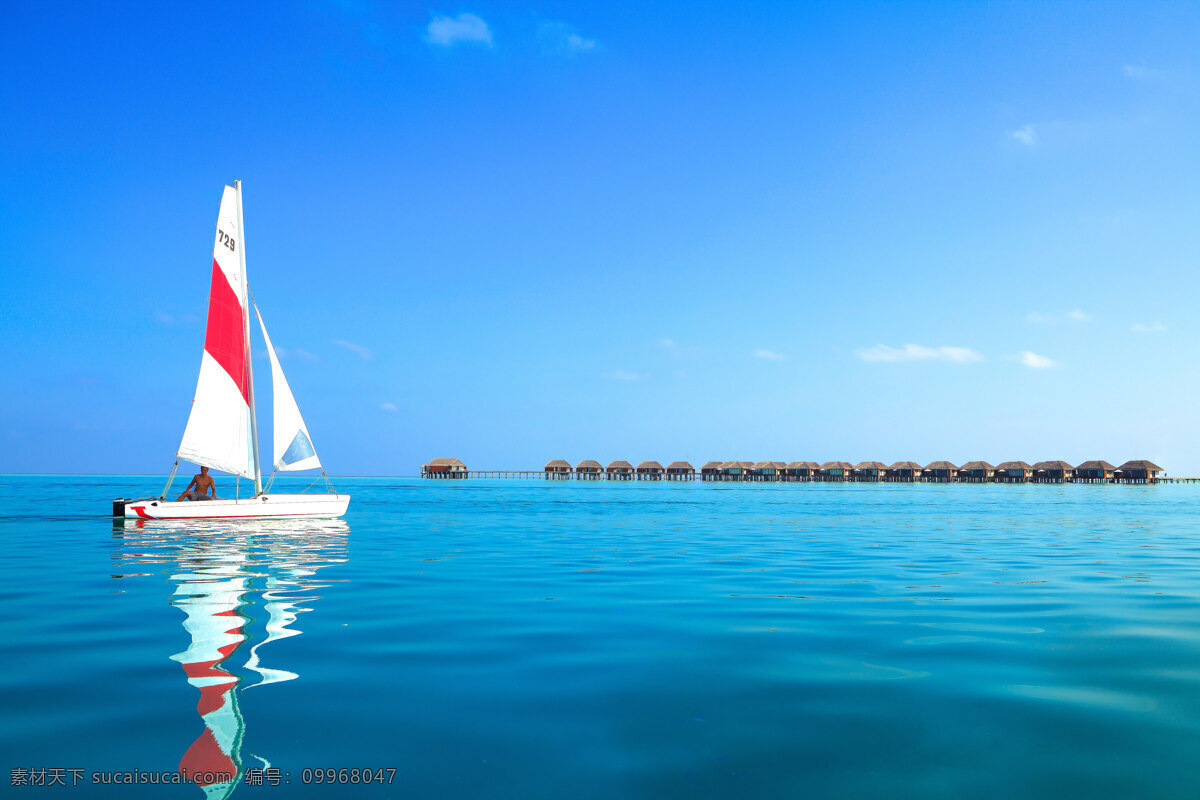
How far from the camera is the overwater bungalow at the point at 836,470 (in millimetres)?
129750

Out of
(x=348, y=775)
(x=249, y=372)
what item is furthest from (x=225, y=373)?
(x=348, y=775)

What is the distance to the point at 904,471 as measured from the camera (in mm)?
127500

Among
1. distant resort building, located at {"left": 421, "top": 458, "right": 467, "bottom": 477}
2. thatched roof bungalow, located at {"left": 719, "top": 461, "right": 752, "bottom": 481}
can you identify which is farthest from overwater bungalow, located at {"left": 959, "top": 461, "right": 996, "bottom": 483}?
distant resort building, located at {"left": 421, "top": 458, "right": 467, "bottom": 477}

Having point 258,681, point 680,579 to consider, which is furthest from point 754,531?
point 258,681

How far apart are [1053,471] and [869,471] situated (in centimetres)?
2895

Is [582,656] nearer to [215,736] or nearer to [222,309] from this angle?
[215,736]

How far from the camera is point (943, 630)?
9164mm

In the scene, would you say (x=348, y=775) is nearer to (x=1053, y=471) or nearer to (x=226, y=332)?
(x=226, y=332)

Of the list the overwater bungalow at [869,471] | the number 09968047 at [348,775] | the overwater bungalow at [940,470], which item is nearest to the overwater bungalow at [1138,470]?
the overwater bungalow at [940,470]

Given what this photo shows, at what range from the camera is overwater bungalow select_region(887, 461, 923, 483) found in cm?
12638

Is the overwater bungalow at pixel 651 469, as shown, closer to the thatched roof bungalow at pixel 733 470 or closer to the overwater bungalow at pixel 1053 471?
the thatched roof bungalow at pixel 733 470

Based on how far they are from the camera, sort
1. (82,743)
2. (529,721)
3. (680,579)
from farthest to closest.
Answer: (680,579)
(529,721)
(82,743)

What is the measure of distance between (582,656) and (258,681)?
10.2 feet

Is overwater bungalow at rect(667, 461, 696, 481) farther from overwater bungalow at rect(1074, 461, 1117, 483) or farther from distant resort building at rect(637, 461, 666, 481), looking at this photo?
overwater bungalow at rect(1074, 461, 1117, 483)
